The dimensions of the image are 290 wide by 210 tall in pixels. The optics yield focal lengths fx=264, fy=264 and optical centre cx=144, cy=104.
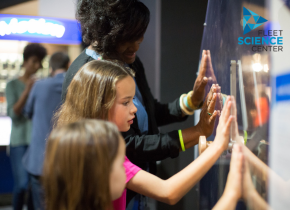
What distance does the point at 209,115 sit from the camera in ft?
3.22

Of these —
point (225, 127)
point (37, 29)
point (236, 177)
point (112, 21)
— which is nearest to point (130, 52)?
point (112, 21)

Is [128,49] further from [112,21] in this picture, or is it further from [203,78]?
[203,78]

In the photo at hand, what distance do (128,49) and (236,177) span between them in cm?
65

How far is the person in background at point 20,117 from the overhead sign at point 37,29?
2.12 feet

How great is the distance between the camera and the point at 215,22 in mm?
980

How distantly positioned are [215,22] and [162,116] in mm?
567

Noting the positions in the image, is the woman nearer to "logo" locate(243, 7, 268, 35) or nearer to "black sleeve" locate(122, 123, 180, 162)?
"black sleeve" locate(122, 123, 180, 162)

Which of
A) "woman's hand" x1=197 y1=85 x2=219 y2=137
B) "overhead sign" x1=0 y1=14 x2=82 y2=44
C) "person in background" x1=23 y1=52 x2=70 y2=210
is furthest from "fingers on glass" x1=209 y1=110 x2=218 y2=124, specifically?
"overhead sign" x1=0 y1=14 x2=82 y2=44

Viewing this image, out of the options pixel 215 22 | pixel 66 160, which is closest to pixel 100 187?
pixel 66 160

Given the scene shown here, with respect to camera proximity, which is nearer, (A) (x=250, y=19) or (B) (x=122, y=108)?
(A) (x=250, y=19)

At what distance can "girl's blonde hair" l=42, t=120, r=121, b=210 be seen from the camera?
23.9 inches

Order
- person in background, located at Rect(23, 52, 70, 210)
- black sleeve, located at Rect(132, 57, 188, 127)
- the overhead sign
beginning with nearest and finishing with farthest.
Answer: black sleeve, located at Rect(132, 57, 188, 127), person in background, located at Rect(23, 52, 70, 210), the overhead sign

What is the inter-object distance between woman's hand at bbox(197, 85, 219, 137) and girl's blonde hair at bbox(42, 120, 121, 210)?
1.50ft

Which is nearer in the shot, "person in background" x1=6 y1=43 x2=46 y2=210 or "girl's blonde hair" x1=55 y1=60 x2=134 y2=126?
"girl's blonde hair" x1=55 y1=60 x2=134 y2=126
